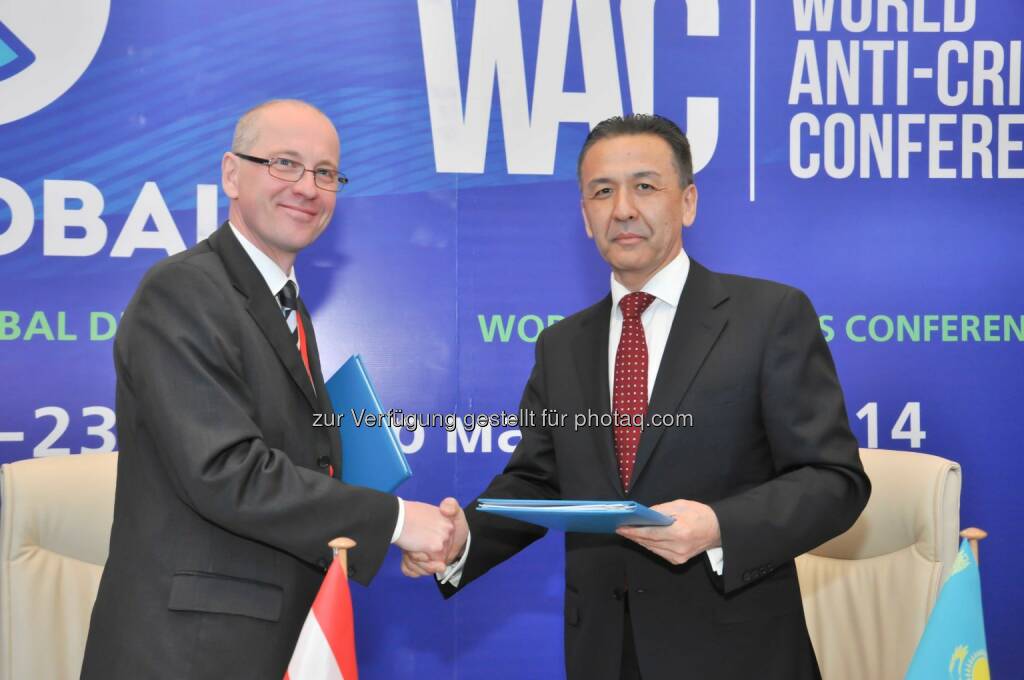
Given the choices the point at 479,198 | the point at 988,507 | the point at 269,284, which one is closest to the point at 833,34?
the point at 479,198

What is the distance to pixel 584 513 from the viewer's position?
5.96 ft

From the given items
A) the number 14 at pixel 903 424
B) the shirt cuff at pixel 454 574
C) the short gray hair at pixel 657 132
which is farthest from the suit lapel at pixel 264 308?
the number 14 at pixel 903 424

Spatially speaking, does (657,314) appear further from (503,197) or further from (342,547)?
(503,197)

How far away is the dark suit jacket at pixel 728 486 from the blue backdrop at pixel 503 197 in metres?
1.47

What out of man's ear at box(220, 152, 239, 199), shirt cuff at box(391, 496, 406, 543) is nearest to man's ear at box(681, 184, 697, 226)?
shirt cuff at box(391, 496, 406, 543)

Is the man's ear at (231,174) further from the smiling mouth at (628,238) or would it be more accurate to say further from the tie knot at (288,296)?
the smiling mouth at (628,238)

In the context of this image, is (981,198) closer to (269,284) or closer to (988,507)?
(988,507)

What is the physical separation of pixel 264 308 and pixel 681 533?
3.52 feet

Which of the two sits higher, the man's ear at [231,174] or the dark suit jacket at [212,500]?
the man's ear at [231,174]

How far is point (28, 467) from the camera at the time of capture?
289 centimetres

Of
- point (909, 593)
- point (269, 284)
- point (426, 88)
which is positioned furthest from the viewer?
point (426, 88)

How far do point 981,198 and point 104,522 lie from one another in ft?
11.6

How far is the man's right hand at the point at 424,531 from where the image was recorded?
230 cm

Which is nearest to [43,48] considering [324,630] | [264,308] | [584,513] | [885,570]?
[264,308]
